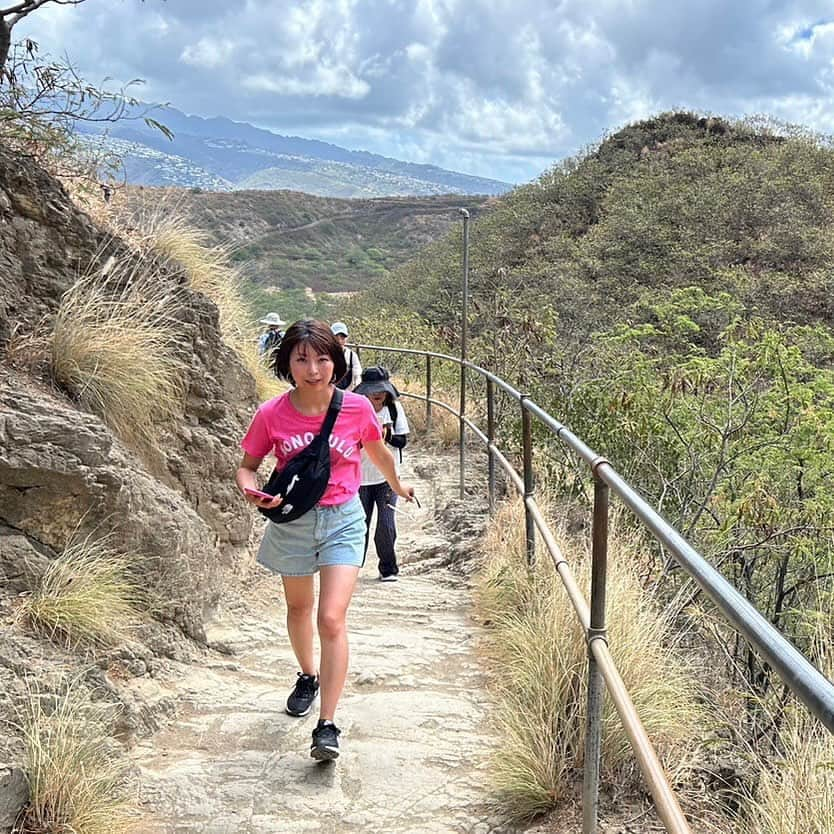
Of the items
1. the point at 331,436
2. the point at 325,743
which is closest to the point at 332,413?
the point at 331,436

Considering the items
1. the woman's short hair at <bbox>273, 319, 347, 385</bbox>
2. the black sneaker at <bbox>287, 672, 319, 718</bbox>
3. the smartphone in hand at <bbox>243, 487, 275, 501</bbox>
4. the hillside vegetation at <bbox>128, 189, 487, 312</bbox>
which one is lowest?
the black sneaker at <bbox>287, 672, 319, 718</bbox>

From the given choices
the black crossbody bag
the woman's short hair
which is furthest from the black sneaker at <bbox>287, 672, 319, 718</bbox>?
the woman's short hair

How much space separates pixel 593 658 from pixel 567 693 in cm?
78

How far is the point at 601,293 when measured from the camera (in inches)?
874

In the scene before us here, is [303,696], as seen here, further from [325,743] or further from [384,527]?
[384,527]

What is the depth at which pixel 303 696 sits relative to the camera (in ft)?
11.3

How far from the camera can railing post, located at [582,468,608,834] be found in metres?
2.24

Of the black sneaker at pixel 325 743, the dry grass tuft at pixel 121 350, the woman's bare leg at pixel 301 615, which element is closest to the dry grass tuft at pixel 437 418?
the dry grass tuft at pixel 121 350

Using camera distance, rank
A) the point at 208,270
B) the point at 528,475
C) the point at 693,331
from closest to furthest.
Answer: the point at 528,475, the point at 208,270, the point at 693,331

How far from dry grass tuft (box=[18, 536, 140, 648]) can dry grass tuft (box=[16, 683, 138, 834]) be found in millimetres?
461

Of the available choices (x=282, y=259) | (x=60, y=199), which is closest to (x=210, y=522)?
(x=60, y=199)

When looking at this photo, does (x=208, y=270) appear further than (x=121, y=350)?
Yes

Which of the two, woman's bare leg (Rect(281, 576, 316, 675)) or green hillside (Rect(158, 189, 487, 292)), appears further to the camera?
green hillside (Rect(158, 189, 487, 292))

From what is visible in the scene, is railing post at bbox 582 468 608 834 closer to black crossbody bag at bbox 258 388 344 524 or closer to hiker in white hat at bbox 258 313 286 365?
black crossbody bag at bbox 258 388 344 524
